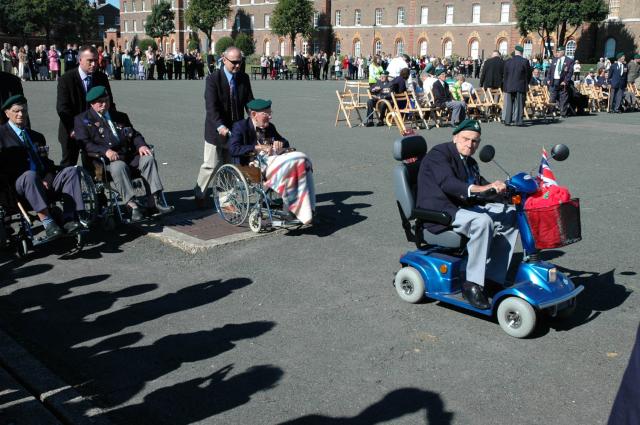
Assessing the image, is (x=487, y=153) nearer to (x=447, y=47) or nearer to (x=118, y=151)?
(x=118, y=151)

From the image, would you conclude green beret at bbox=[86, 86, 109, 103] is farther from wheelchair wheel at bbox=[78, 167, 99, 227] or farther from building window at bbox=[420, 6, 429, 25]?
building window at bbox=[420, 6, 429, 25]

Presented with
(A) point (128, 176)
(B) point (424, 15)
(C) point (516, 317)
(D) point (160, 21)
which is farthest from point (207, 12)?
(C) point (516, 317)

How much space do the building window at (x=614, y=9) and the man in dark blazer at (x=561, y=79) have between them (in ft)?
154

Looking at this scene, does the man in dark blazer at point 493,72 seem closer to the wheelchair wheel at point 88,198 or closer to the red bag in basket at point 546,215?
the wheelchair wheel at point 88,198

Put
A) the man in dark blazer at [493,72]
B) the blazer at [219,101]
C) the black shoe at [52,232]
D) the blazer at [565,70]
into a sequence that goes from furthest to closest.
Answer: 1. the blazer at [565,70]
2. the man in dark blazer at [493,72]
3. the blazer at [219,101]
4. the black shoe at [52,232]

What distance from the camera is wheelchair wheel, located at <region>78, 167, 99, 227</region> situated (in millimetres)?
6949

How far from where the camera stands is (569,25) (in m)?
63.1

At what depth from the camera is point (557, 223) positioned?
4750 millimetres

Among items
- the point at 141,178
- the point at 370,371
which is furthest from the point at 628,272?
the point at 141,178

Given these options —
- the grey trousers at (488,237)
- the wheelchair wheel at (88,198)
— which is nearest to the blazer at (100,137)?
the wheelchair wheel at (88,198)

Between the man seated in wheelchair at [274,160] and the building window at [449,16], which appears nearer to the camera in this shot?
the man seated in wheelchair at [274,160]

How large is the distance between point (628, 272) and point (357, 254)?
2.53m

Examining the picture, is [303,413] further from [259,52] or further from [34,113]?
[259,52]

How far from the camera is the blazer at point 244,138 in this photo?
24.4 feet
